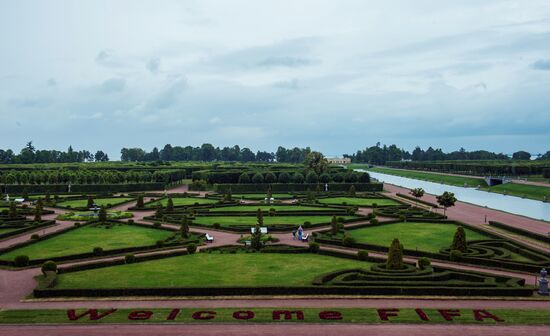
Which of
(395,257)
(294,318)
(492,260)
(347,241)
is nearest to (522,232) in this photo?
(492,260)

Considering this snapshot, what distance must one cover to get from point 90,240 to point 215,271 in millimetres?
15643

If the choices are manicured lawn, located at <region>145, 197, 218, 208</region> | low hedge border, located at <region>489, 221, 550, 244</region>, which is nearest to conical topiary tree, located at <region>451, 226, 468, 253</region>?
low hedge border, located at <region>489, 221, 550, 244</region>

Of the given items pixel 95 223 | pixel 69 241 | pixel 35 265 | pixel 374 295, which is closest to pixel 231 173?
pixel 95 223

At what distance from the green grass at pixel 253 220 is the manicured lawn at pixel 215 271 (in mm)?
14074

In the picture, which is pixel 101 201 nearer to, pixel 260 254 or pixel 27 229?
pixel 27 229

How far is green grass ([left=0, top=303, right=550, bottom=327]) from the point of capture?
65.4 feet

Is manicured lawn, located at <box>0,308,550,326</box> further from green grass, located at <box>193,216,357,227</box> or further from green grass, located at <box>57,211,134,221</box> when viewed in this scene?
green grass, located at <box>57,211,134,221</box>

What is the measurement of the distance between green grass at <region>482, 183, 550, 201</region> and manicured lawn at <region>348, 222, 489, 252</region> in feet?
135

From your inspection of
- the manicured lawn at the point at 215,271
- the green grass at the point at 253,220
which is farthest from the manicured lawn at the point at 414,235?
the manicured lawn at the point at 215,271

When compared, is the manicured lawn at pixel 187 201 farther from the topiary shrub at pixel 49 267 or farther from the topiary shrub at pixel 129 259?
the topiary shrub at pixel 49 267

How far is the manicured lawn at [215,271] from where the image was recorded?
25.6m

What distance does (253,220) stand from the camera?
163ft

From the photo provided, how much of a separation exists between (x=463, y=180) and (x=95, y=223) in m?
89.8

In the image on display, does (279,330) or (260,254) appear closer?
(279,330)
